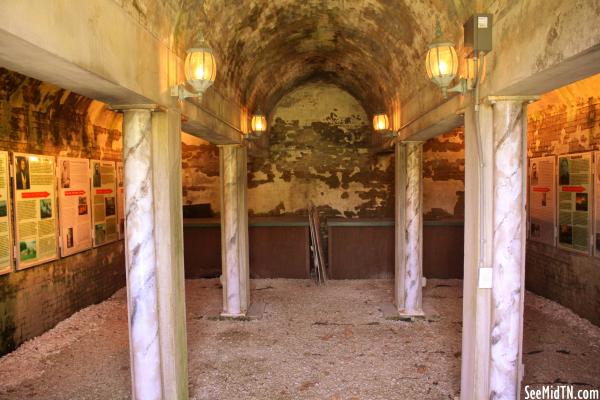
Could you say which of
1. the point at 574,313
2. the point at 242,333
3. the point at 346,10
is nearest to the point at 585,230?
the point at 574,313

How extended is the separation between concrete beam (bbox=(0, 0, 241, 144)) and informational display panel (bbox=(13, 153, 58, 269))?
111 inches

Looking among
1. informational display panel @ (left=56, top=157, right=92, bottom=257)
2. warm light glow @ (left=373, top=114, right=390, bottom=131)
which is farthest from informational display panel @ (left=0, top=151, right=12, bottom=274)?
warm light glow @ (left=373, top=114, right=390, bottom=131)

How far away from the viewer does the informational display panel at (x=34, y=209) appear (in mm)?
5652

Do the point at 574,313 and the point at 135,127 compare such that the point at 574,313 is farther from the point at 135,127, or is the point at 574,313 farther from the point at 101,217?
the point at 101,217

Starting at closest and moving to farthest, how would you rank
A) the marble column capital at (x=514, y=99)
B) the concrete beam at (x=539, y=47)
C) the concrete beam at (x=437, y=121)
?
the concrete beam at (x=539, y=47)
the marble column capital at (x=514, y=99)
the concrete beam at (x=437, y=121)

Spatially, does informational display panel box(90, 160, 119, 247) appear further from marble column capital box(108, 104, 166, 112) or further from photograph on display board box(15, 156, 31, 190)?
marble column capital box(108, 104, 166, 112)

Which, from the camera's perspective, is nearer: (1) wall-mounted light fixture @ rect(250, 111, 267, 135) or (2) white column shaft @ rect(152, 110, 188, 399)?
(2) white column shaft @ rect(152, 110, 188, 399)

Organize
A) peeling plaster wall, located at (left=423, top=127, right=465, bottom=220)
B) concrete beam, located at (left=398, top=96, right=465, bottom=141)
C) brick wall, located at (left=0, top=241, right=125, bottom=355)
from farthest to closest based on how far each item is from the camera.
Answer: peeling plaster wall, located at (left=423, top=127, right=465, bottom=220), brick wall, located at (left=0, top=241, right=125, bottom=355), concrete beam, located at (left=398, top=96, right=465, bottom=141)

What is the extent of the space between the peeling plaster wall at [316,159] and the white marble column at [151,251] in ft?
24.4

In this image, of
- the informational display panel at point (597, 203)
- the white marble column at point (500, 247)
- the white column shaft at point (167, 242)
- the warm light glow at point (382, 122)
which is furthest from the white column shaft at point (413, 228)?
the white column shaft at point (167, 242)

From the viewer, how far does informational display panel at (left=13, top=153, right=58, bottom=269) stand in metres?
5.65

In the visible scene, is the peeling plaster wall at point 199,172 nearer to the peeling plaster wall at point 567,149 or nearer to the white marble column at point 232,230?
the white marble column at point 232,230

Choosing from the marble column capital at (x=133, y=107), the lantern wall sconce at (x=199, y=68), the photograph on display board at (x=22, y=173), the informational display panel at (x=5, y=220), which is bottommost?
the informational display panel at (x=5, y=220)

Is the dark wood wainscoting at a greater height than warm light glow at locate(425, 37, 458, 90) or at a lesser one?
lesser
